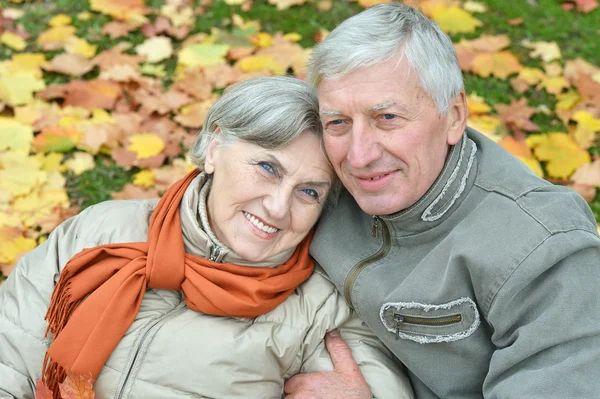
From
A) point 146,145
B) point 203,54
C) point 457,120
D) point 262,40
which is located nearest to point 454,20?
point 262,40

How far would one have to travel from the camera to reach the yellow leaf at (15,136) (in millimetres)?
4531

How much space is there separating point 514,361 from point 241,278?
1088mm

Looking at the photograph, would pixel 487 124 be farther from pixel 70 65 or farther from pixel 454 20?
pixel 70 65

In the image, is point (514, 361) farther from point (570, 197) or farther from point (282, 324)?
point (282, 324)

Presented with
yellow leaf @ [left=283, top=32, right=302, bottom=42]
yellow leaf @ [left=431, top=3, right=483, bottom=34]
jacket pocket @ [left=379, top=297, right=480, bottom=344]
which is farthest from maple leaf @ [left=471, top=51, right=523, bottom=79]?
jacket pocket @ [left=379, top=297, right=480, bottom=344]

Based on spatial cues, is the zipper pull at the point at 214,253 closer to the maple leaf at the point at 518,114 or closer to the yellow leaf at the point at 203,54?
the maple leaf at the point at 518,114

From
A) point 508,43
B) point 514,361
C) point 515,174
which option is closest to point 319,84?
point 515,174

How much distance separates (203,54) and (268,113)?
2.89 meters

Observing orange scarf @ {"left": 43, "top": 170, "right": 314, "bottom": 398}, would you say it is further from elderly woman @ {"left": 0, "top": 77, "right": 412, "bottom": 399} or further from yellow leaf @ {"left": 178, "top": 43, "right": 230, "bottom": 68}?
yellow leaf @ {"left": 178, "top": 43, "right": 230, "bottom": 68}

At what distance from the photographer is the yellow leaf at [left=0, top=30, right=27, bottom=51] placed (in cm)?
546

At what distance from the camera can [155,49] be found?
5473mm

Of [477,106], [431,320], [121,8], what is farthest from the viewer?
[121,8]

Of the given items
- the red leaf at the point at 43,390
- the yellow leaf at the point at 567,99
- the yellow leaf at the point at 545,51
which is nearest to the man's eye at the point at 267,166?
the red leaf at the point at 43,390

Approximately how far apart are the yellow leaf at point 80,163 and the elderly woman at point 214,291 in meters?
1.59
